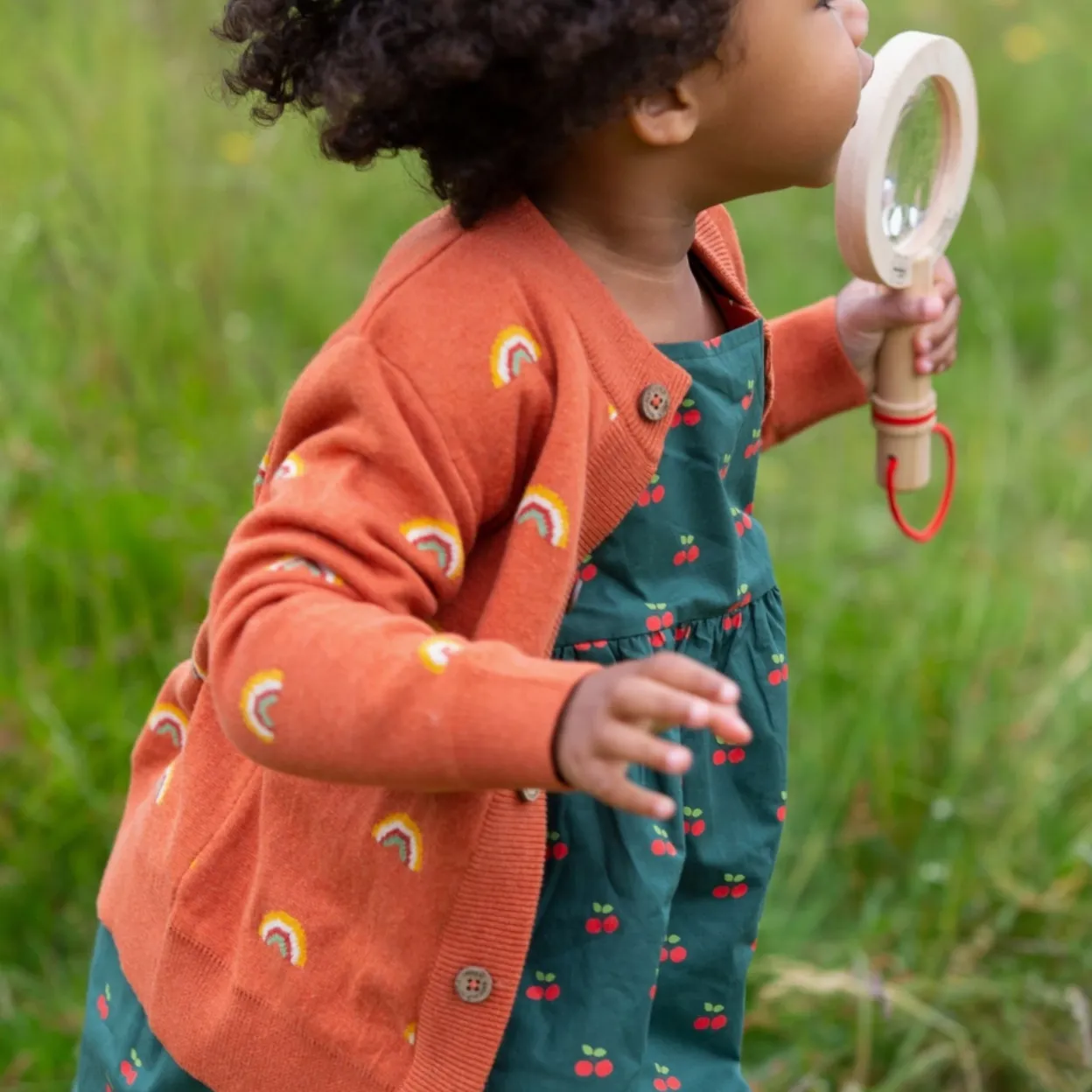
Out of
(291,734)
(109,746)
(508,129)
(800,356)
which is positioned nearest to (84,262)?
(109,746)

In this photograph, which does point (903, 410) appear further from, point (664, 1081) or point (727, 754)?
point (664, 1081)

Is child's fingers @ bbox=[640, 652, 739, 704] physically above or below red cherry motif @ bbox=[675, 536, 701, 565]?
above

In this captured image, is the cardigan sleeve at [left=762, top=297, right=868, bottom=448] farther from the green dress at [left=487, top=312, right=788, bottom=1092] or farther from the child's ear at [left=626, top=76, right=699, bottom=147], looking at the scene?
the child's ear at [left=626, top=76, right=699, bottom=147]

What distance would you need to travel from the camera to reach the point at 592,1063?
133 cm

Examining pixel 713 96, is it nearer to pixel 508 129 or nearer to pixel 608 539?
pixel 508 129

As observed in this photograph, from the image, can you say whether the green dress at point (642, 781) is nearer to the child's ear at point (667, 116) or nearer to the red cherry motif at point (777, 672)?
the red cherry motif at point (777, 672)

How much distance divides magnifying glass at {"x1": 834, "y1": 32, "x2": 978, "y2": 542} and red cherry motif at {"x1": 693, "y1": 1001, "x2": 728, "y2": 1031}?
0.51 meters

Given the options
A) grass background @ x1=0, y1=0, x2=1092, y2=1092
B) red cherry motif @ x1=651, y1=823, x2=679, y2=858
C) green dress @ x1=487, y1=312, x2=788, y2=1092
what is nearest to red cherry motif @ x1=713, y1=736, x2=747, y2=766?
green dress @ x1=487, y1=312, x2=788, y2=1092

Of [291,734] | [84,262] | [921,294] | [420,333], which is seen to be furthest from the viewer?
[84,262]

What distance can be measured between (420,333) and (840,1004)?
46.7 inches

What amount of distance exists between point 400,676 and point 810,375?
29.6 inches

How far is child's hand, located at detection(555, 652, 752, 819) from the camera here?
37.9 inches

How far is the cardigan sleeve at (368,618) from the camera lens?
3.41ft

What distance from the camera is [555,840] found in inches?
52.1
